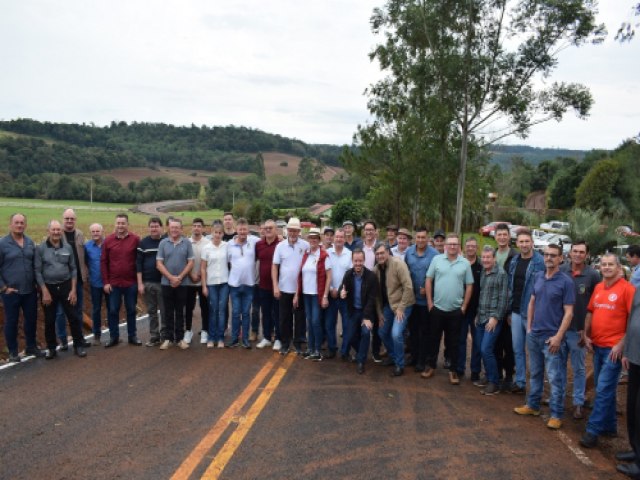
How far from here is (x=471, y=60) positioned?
22.8 metres

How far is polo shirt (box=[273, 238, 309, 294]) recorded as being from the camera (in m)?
7.70

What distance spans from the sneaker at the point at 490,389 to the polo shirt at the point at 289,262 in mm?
3035

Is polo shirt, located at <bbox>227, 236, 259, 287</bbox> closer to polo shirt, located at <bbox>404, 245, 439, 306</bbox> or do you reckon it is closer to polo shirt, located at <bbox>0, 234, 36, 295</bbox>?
polo shirt, located at <bbox>404, 245, 439, 306</bbox>

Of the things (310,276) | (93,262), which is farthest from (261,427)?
(93,262)

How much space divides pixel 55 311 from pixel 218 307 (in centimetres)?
238

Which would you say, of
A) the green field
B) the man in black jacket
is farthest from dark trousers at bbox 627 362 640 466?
the green field

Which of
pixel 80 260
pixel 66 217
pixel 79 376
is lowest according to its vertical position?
pixel 79 376

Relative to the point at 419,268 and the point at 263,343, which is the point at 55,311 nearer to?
the point at 263,343

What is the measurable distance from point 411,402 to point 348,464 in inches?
70.4

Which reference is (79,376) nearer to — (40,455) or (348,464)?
(40,455)

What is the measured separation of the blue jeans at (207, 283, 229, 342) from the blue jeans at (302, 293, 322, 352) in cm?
139

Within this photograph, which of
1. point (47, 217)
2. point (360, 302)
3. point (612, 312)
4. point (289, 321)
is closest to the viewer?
point (612, 312)

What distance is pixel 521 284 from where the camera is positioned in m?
6.29

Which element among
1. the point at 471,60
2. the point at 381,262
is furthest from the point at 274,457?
the point at 471,60
